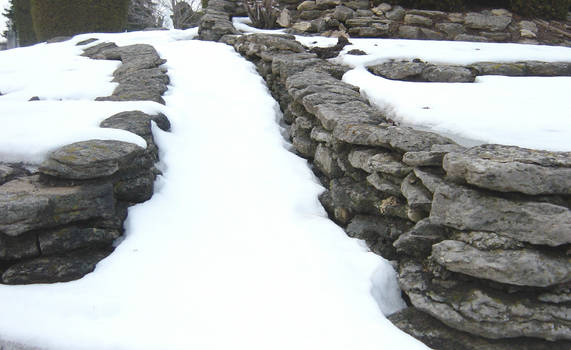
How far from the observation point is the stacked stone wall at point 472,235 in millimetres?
2336

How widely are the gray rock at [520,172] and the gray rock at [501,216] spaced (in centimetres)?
9

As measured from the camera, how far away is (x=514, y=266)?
2336mm

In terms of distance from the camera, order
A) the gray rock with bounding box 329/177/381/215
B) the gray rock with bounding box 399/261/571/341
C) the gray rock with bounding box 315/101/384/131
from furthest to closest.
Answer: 1. the gray rock with bounding box 315/101/384/131
2. the gray rock with bounding box 329/177/381/215
3. the gray rock with bounding box 399/261/571/341

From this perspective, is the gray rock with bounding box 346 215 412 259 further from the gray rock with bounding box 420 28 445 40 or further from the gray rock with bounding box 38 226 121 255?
the gray rock with bounding box 420 28 445 40

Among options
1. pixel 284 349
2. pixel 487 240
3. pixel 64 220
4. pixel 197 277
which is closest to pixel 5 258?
pixel 64 220

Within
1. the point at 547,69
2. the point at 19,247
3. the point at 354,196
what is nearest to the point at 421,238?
the point at 354,196

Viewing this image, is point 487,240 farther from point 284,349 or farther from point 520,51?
point 520,51

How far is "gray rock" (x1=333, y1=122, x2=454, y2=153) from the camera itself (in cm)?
328

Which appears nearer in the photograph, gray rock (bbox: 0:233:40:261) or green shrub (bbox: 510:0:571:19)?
gray rock (bbox: 0:233:40:261)

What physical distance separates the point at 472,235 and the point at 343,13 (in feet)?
24.8

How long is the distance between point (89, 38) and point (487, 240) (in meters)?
10.3

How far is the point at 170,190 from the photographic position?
3.98 metres

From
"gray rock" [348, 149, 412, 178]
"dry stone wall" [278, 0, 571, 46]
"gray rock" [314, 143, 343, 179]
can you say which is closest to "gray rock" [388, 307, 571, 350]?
Answer: "gray rock" [348, 149, 412, 178]

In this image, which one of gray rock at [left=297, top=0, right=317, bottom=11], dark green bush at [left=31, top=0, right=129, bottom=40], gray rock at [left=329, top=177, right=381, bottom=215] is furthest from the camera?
dark green bush at [left=31, top=0, right=129, bottom=40]
